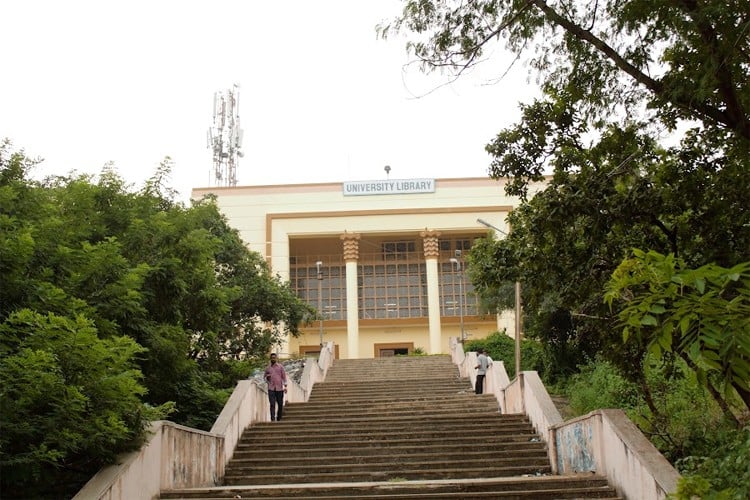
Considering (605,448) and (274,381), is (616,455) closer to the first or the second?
(605,448)

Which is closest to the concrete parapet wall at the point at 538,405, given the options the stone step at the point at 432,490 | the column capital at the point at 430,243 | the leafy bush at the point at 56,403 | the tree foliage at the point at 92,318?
the stone step at the point at 432,490

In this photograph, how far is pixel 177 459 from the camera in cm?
884

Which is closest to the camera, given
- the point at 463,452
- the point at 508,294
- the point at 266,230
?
the point at 463,452

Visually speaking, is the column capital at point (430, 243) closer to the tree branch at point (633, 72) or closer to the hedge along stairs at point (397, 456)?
the hedge along stairs at point (397, 456)

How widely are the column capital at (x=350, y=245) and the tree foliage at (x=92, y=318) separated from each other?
1913 centimetres

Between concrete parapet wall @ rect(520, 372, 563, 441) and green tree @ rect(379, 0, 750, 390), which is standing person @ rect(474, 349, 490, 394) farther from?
green tree @ rect(379, 0, 750, 390)

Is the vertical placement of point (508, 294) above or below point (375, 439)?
above

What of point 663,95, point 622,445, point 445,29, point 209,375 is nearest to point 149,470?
point 622,445

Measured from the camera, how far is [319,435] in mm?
12562

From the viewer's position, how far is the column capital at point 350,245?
35.2 m

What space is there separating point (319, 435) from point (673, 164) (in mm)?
7137

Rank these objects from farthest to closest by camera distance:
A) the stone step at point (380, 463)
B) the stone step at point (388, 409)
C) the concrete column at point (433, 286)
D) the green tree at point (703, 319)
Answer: the concrete column at point (433, 286), the stone step at point (388, 409), the stone step at point (380, 463), the green tree at point (703, 319)

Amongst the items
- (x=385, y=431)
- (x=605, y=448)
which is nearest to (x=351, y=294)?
(x=385, y=431)

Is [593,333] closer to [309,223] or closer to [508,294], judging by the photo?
[508,294]
